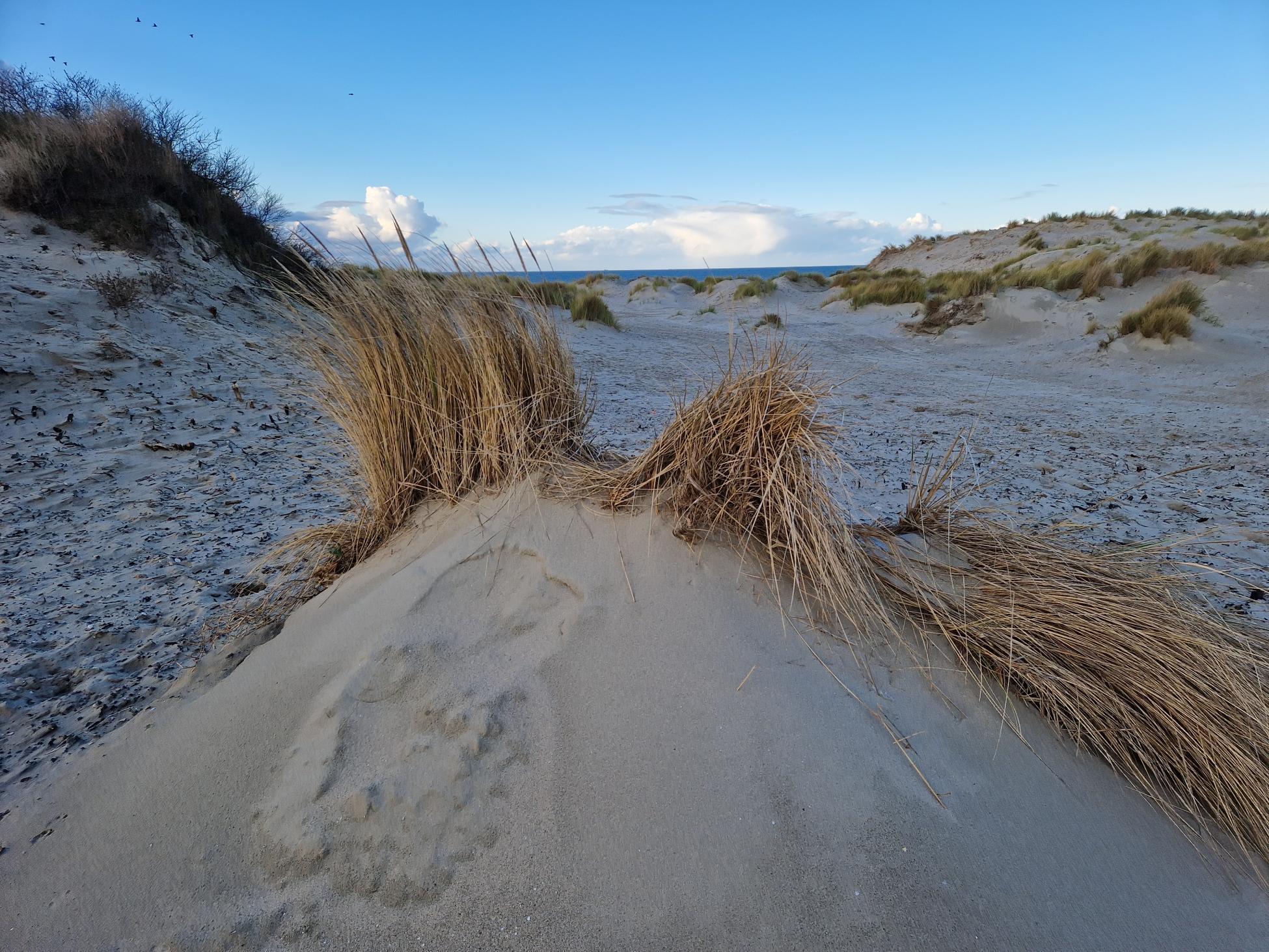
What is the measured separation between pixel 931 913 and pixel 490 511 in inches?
60.8

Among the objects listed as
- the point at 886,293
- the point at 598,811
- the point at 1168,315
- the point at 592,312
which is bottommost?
the point at 886,293

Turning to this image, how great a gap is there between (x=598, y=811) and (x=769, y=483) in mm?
915

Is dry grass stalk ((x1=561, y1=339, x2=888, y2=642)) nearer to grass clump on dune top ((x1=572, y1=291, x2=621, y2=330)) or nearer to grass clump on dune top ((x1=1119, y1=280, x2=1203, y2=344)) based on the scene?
grass clump on dune top ((x1=1119, y1=280, x2=1203, y2=344))

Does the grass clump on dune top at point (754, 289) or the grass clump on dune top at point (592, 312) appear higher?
the grass clump on dune top at point (592, 312)

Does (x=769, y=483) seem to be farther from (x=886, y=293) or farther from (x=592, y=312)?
(x=886, y=293)

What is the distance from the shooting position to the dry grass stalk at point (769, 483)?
175 cm

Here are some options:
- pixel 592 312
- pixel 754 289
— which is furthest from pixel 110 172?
pixel 754 289

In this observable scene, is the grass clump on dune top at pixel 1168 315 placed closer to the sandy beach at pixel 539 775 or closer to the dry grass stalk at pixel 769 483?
the sandy beach at pixel 539 775

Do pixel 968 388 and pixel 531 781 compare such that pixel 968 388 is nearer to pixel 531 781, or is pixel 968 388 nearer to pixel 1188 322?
pixel 1188 322

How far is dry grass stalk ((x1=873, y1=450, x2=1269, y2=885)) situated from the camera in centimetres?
151

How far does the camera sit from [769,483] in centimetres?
175

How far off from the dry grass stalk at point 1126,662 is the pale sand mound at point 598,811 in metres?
0.10

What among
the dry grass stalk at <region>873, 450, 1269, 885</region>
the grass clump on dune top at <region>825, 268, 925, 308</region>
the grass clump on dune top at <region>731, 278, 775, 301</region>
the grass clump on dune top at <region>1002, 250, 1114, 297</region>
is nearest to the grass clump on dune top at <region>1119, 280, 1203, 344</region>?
the grass clump on dune top at <region>1002, 250, 1114, 297</region>

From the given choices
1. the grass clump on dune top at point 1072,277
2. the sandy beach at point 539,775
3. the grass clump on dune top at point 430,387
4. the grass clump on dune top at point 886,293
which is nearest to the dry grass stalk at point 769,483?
the sandy beach at point 539,775
